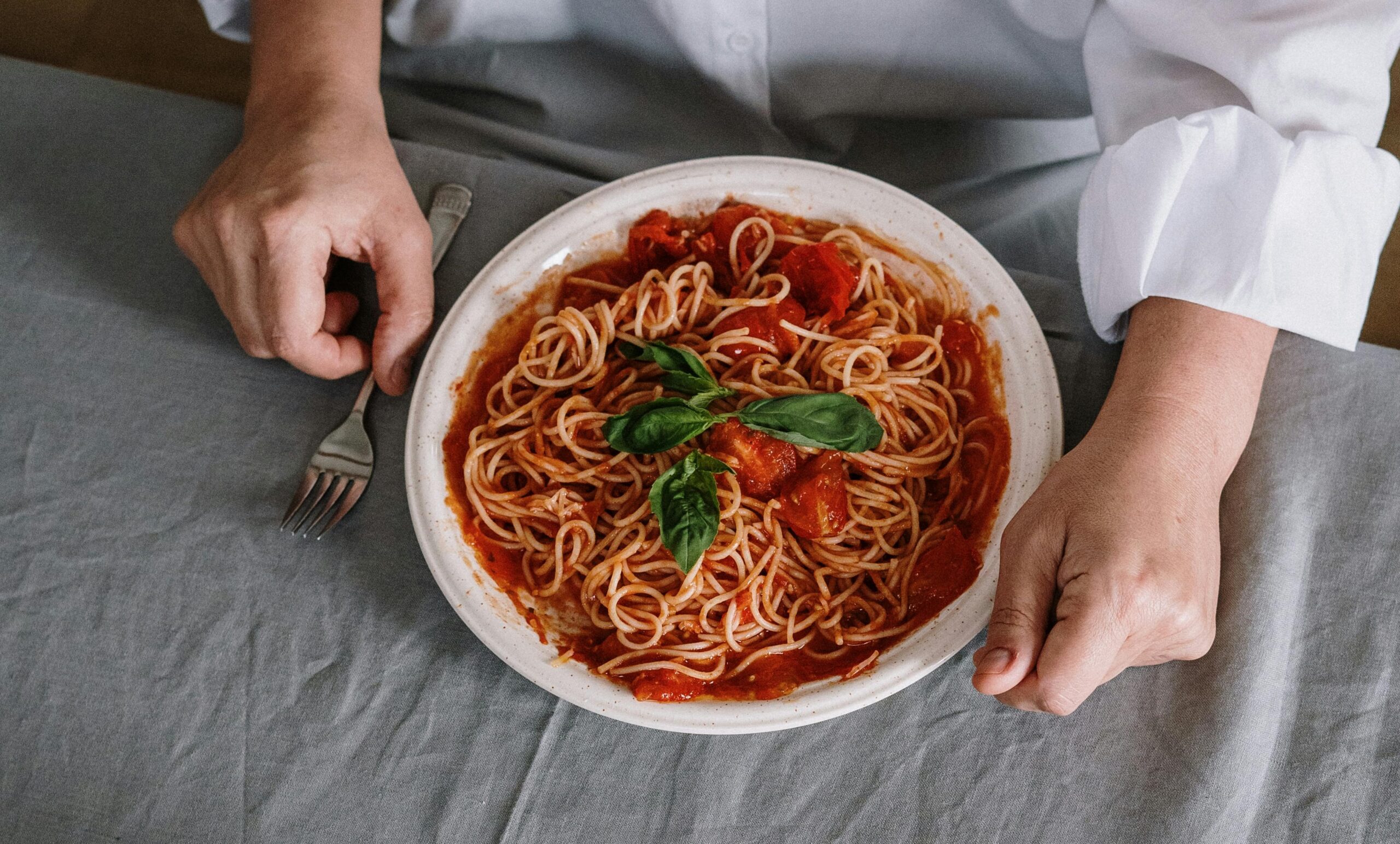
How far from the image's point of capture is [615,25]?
1859mm

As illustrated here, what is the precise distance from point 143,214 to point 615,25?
1.04m

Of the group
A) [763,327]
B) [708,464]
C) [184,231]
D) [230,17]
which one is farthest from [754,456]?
[230,17]

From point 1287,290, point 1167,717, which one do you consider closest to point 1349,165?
point 1287,290

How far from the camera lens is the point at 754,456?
144 centimetres

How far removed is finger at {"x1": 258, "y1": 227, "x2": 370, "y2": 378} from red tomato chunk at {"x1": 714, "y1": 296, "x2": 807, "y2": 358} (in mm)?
671

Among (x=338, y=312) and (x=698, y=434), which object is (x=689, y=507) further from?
(x=338, y=312)

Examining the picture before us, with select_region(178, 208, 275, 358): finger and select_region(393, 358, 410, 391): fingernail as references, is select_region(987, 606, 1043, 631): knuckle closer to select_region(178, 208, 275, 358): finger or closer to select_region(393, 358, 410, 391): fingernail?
select_region(393, 358, 410, 391): fingernail

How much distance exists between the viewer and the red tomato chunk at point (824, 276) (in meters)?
1.54

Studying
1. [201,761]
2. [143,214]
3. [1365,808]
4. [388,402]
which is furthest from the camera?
[143,214]

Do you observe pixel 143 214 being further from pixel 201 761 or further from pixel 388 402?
pixel 201 761

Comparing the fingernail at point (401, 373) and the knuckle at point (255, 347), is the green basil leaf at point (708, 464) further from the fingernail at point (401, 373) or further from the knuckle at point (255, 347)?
the knuckle at point (255, 347)

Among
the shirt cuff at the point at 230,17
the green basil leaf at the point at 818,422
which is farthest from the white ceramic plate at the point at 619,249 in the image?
the shirt cuff at the point at 230,17

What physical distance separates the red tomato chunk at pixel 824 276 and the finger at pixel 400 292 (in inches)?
24.9

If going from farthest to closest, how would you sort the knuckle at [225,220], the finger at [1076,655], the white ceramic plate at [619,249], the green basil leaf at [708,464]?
1. the knuckle at [225,220]
2. the green basil leaf at [708,464]
3. the white ceramic plate at [619,249]
4. the finger at [1076,655]
